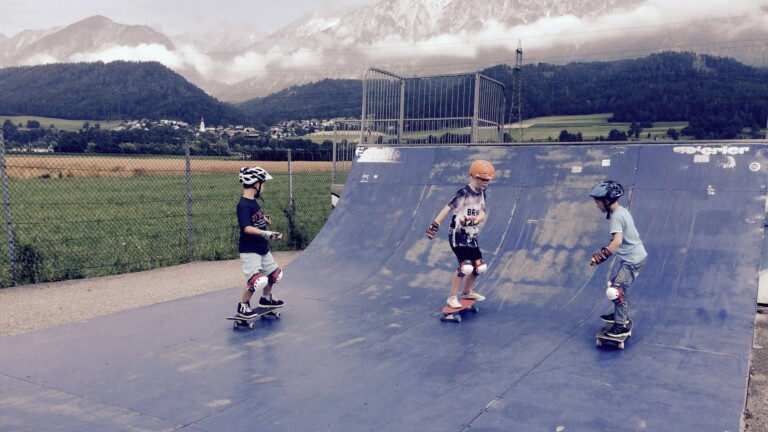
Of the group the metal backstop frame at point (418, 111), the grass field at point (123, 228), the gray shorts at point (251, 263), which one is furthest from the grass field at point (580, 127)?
the gray shorts at point (251, 263)

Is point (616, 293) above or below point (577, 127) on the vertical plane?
below

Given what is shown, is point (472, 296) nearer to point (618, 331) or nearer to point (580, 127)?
point (618, 331)

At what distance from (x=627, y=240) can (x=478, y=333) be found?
180 centimetres

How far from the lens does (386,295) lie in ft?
23.4

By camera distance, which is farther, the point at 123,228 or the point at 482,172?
the point at 123,228

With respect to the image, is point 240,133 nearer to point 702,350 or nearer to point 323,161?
point 323,161

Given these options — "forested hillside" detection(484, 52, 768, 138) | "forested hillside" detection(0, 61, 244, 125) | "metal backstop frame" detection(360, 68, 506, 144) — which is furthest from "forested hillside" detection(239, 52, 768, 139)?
"metal backstop frame" detection(360, 68, 506, 144)

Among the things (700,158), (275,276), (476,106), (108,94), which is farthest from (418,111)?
(108,94)

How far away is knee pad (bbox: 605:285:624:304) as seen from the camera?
4.91m

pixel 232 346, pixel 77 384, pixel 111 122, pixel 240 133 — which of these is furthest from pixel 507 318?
pixel 111 122

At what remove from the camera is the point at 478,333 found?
5.66 metres

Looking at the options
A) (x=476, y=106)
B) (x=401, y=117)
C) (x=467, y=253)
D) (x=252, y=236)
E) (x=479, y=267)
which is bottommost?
(x=479, y=267)

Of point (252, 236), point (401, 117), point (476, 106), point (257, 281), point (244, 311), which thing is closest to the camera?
point (257, 281)

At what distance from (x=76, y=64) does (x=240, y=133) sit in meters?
91.3
